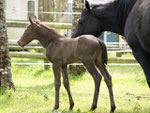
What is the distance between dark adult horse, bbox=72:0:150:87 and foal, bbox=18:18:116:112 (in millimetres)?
533

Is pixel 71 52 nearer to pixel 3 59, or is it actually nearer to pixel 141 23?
pixel 141 23

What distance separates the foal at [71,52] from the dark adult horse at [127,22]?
533mm

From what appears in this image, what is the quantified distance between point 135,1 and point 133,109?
187 cm

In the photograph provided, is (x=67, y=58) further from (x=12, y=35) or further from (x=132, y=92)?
(x=12, y=35)

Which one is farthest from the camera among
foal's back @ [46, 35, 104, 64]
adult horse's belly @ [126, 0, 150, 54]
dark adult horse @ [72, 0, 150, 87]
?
foal's back @ [46, 35, 104, 64]

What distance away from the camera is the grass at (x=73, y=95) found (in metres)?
5.98

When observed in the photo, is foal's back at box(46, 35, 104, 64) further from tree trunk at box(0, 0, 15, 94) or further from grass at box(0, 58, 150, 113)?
tree trunk at box(0, 0, 15, 94)

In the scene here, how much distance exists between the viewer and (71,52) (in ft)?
18.5

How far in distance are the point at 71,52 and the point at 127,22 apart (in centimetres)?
105

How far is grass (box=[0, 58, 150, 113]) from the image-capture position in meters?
5.98

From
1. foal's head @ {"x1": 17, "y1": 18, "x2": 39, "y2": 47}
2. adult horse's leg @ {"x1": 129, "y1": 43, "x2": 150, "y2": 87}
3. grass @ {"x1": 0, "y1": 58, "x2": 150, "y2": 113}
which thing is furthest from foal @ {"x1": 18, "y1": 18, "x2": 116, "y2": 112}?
adult horse's leg @ {"x1": 129, "y1": 43, "x2": 150, "y2": 87}

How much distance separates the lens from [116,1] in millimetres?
5953

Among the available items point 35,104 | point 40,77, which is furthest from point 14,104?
point 40,77

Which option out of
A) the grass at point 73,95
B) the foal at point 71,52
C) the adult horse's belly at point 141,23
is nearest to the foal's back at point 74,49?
the foal at point 71,52
